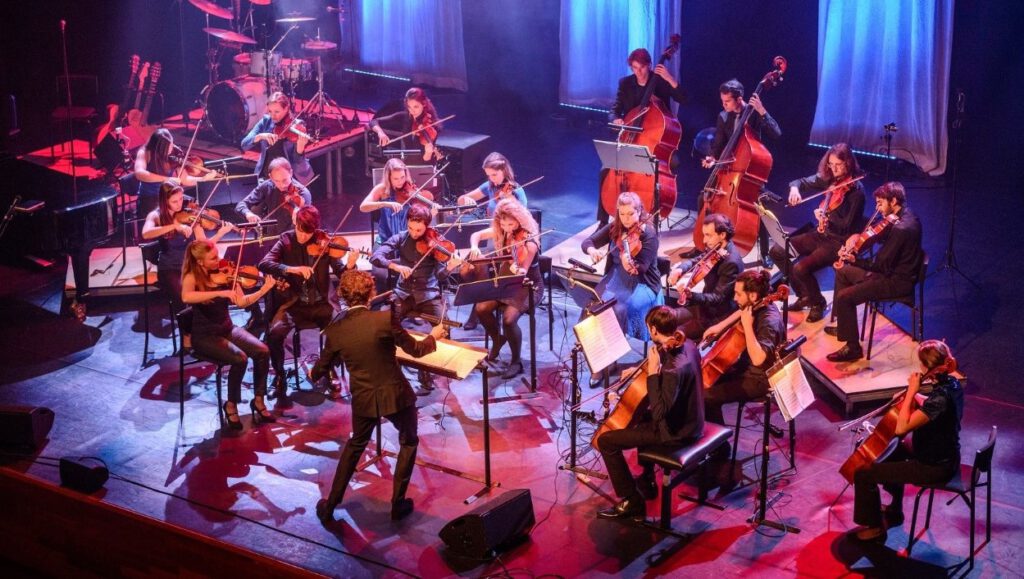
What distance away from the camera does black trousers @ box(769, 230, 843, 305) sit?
7953 mm

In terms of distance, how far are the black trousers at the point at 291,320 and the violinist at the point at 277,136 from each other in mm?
2073

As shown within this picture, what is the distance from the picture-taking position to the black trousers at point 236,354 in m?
6.94

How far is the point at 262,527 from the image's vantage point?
598 cm

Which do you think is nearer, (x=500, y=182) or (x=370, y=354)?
(x=370, y=354)

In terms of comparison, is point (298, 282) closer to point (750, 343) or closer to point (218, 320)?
point (218, 320)

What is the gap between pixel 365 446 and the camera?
233 inches

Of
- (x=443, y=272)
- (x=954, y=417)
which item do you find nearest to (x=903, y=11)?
(x=443, y=272)

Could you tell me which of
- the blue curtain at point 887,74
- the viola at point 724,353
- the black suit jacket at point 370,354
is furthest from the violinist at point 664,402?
the blue curtain at point 887,74

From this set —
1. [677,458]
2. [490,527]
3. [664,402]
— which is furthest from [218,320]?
[677,458]

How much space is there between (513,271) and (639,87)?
2.75 meters

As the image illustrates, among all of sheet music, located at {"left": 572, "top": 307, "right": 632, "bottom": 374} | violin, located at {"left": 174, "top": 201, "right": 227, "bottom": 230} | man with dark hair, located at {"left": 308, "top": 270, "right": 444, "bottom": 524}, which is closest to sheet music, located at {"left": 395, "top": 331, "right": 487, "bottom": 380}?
man with dark hair, located at {"left": 308, "top": 270, "right": 444, "bottom": 524}

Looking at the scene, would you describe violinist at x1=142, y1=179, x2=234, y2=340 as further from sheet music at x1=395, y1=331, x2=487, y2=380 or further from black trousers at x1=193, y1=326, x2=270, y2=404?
sheet music at x1=395, y1=331, x2=487, y2=380

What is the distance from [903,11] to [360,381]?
774 cm

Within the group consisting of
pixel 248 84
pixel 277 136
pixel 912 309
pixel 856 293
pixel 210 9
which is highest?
pixel 210 9
